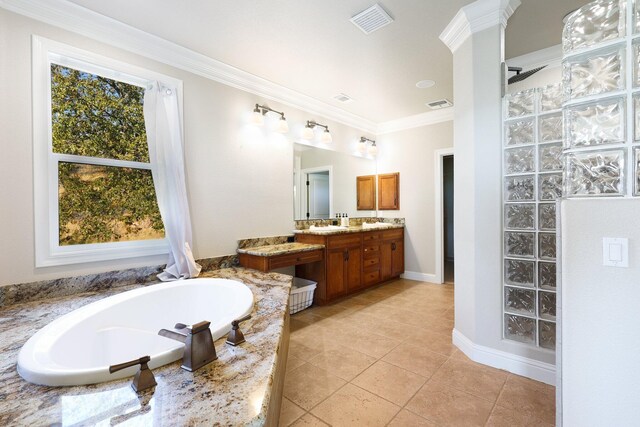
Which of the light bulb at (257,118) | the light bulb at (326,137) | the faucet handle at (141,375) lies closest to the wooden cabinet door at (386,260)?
the light bulb at (326,137)

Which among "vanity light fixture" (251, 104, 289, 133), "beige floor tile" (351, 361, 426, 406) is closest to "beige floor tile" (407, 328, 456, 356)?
"beige floor tile" (351, 361, 426, 406)

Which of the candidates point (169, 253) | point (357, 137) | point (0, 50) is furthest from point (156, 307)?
point (357, 137)

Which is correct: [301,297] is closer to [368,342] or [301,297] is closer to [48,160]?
[368,342]

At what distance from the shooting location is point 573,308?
3.55 ft

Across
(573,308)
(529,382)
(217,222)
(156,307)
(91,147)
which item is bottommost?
(529,382)

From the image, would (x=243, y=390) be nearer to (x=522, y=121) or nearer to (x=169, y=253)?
(x=169, y=253)

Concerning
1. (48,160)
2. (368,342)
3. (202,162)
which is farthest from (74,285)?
(368,342)

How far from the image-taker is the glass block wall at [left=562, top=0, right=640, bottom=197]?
1037 millimetres

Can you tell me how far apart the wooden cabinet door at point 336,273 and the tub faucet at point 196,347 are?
2.23 metres

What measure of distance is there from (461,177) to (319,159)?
2079mm

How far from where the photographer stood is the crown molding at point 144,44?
6.15 ft

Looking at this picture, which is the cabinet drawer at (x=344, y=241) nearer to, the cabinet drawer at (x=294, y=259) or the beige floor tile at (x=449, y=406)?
the cabinet drawer at (x=294, y=259)

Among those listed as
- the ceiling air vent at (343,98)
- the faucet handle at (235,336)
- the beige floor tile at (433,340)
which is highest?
the ceiling air vent at (343,98)

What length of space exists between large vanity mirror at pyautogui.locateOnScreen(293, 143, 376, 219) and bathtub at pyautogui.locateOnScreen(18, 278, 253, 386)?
175cm
